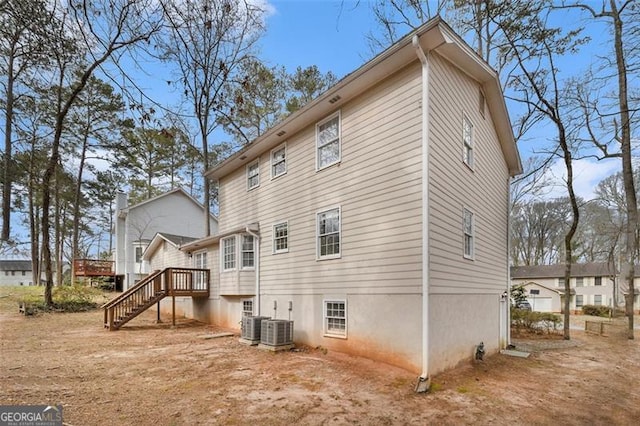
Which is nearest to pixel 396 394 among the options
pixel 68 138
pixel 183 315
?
pixel 183 315

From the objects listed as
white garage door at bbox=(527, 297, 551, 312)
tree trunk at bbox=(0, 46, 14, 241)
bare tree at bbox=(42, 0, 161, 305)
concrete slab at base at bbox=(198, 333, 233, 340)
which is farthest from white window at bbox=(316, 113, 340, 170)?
white garage door at bbox=(527, 297, 551, 312)

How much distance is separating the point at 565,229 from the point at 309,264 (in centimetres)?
3688

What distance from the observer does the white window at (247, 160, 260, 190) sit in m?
12.9

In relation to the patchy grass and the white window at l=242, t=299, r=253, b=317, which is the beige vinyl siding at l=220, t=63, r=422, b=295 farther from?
the patchy grass

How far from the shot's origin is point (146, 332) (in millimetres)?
12180

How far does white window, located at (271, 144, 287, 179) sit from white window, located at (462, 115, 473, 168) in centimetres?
521

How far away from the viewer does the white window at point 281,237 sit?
1090 cm

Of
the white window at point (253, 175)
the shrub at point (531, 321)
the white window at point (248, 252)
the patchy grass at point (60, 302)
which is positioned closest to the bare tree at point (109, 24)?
the white window at point (253, 175)

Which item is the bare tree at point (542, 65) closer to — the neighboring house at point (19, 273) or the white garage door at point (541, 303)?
the white garage door at point (541, 303)

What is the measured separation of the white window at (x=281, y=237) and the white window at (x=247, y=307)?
233cm

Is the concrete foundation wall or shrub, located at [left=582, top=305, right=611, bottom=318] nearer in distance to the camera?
the concrete foundation wall

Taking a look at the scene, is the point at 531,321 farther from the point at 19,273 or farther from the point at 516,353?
the point at 19,273

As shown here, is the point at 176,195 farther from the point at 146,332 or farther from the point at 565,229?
the point at 565,229

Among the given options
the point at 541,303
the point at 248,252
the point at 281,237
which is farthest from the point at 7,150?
the point at 541,303
